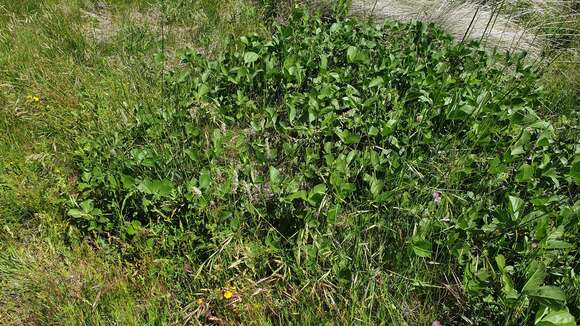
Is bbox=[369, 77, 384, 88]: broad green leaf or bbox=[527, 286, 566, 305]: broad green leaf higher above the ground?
bbox=[369, 77, 384, 88]: broad green leaf

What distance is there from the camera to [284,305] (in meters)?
2.14

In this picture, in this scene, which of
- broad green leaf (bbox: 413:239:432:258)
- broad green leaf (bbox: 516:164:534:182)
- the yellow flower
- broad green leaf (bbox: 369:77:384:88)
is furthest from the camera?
broad green leaf (bbox: 369:77:384:88)

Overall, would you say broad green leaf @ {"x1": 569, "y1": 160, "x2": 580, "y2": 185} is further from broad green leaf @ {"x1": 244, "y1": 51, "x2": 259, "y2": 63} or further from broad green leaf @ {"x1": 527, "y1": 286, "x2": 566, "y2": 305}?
broad green leaf @ {"x1": 244, "y1": 51, "x2": 259, "y2": 63}

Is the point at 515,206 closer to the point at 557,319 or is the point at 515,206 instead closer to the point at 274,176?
the point at 557,319

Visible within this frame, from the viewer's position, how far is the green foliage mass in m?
2.12

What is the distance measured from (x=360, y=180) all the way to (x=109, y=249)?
52.0 inches

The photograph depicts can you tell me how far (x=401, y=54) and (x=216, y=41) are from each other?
5.59 ft

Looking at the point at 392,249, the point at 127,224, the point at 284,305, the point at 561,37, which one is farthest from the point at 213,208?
the point at 561,37

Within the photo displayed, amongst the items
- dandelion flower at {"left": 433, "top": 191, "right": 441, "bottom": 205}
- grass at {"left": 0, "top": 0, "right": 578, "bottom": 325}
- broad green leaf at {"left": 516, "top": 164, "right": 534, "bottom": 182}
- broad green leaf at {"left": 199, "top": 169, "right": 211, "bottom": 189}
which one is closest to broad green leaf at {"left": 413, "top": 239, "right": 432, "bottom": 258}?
grass at {"left": 0, "top": 0, "right": 578, "bottom": 325}

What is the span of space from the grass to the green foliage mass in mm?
30

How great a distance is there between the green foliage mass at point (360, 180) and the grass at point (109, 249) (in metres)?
0.03

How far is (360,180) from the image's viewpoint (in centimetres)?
265

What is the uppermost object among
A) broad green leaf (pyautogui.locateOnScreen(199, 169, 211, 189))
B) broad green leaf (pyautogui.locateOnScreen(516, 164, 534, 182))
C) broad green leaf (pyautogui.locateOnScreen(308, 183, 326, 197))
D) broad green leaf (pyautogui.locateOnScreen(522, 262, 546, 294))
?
broad green leaf (pyautogui.locateOnScreen(516, 164, 534, 182))

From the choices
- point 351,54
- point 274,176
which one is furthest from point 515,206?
point 351,54
